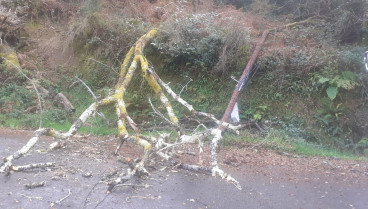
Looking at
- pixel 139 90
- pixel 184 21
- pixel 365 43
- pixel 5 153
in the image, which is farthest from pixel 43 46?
pixel 365 43

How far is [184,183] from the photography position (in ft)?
20.6

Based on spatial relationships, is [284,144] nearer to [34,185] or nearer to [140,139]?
[140,139]

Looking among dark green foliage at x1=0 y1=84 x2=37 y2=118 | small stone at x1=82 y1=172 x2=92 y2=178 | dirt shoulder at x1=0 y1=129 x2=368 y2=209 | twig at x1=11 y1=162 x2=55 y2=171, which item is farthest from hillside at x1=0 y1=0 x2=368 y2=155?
small stone at x1=82 y1=172 x2=92 y2=178

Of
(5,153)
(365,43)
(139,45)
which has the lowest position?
(5,153)

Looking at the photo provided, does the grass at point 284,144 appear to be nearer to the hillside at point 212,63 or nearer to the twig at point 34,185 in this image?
the hillside at point 212,63

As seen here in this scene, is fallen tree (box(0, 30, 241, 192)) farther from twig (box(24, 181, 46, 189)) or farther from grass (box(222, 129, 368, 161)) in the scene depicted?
grass (box(222, 129, 368, 161))

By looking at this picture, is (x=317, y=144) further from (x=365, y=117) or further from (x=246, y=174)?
(x=246, y=174)

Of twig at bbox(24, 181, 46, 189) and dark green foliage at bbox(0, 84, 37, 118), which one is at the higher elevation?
twig at bbox(24, 181, 46, 189)

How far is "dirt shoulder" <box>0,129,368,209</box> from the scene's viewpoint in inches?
211

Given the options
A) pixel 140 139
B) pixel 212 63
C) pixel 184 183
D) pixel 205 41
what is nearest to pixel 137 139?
pixel 140 139

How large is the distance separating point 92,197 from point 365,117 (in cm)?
794

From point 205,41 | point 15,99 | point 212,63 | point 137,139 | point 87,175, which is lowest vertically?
point 15,99

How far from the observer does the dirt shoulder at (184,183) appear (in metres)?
5.36

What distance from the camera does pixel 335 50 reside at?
1113cm
